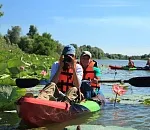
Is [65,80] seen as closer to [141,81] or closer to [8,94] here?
[8,94]

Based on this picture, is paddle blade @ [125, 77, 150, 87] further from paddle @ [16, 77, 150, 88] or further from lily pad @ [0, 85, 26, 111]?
lily pad @ [0, 85, 26, 111]

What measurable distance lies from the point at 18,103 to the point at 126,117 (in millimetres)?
2554

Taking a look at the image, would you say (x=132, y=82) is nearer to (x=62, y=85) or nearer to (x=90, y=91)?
(x=90, y=91)

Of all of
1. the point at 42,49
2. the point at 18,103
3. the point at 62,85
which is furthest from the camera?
the point at 42,49

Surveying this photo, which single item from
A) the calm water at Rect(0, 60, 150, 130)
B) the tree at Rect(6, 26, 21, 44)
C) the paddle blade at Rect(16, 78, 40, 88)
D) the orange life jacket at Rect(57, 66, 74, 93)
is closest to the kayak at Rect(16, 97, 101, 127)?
the calm water at Rect(0, 60, 150, 130)

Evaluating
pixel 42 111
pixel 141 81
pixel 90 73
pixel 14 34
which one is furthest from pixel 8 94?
pixel 14 34

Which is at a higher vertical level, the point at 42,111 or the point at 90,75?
the point at 90,75

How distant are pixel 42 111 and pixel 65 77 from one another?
1188mm

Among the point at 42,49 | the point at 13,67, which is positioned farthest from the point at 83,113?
the point at 42,49

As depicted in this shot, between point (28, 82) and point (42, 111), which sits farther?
point (28, 82)

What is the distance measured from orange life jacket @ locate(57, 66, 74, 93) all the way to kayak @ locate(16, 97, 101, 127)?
377mm

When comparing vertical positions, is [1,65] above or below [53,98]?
above

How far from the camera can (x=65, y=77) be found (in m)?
6.61

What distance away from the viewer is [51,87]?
235 inches
